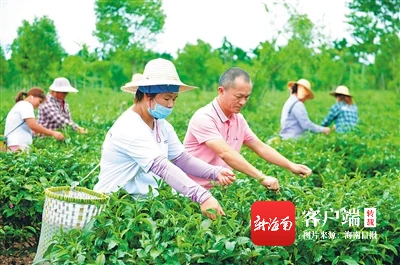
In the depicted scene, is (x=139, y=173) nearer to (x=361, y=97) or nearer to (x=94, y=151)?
(x=94, y=151)

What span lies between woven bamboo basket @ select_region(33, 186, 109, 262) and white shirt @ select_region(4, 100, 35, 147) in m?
3.97

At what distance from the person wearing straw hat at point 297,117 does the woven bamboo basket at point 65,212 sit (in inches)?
236

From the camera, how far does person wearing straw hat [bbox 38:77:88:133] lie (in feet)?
27.8

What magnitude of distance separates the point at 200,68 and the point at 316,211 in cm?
4045

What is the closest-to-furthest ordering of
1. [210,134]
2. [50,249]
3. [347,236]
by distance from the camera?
[50,249], [347,236], [210,134]

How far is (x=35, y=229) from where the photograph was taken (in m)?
4.64

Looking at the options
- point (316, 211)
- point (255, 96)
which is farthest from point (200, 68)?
point (316, 211)

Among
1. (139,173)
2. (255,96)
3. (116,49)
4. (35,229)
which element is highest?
(116,49)

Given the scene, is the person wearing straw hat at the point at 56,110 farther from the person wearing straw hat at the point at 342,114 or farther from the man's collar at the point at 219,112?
the person wearing straw hat at the point at 342,114

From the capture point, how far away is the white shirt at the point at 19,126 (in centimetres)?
739

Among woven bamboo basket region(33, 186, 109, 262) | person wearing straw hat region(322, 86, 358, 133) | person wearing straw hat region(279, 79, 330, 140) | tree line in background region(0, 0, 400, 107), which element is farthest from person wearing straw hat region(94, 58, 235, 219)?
tree line in background region(0, 0, 400, 107)

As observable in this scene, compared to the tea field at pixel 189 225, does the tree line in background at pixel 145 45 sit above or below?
above

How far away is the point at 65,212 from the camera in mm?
3453

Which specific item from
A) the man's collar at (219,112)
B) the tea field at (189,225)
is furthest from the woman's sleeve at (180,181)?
the man's collar at (219,112)
